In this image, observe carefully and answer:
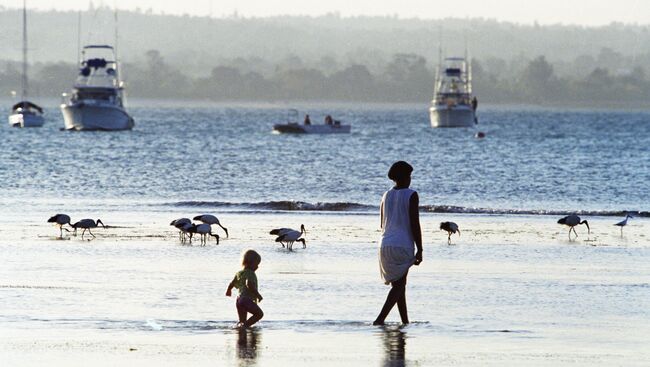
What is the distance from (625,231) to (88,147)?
62.4 metres

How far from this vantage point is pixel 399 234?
1283cm

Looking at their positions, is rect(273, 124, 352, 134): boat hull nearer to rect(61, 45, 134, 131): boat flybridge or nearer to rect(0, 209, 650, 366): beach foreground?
rect(61, 45, 134, 131): boat flybridge

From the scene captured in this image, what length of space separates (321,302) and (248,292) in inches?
74.3

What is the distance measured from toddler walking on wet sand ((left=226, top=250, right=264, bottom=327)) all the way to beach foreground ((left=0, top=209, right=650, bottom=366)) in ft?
0.52

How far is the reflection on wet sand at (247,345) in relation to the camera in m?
10.8

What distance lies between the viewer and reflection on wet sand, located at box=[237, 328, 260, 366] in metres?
10.8

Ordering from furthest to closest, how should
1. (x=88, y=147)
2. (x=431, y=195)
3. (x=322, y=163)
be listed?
1. (x=88, y=147)
2. (x=322, y=163)
3. (x=431, y=195)

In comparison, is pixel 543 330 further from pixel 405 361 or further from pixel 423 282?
pixel 423 282

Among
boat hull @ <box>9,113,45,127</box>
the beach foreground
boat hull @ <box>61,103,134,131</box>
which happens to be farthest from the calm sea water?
boat hull @ <box>9,113,45,127</box>

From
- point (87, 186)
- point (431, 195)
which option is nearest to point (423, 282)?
point (431, 195)

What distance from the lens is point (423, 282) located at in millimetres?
16578

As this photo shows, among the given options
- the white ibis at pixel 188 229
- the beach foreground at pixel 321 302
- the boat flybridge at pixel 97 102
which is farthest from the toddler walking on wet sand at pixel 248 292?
the boat flybridge at pixel 97 102

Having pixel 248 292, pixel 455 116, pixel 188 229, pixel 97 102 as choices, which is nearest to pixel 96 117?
pixel 97 102

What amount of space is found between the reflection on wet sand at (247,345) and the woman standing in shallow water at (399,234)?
4.43 feet
